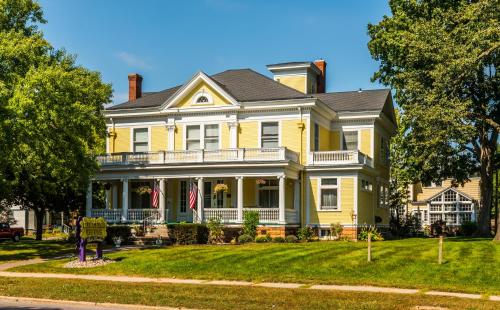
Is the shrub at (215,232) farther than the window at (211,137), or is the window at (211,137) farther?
the window at (211,137)

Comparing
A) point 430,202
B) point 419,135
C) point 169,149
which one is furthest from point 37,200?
point 430,202

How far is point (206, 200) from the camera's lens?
141 feet

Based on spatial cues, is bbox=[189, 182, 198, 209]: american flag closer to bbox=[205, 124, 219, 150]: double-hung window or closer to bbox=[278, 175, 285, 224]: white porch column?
bbox=[205, 124, 219, 150]: double-hung window

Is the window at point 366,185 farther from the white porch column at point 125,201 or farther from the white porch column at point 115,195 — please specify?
the white porch column at point 115,195

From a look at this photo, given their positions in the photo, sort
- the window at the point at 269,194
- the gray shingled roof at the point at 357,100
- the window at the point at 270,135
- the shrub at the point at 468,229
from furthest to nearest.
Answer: the shrub at the point at 468,229 < the gray shingled roof at the point at 357,100 < the window at the point at 270,135 < the window at the point at 269,194

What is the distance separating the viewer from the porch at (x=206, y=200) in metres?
38.8

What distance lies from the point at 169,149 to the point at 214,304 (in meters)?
28.3

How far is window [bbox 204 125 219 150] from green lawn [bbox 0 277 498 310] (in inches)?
915

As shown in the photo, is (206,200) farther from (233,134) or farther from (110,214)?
(110,214)

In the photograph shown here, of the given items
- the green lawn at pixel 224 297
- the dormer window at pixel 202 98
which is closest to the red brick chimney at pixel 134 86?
the dormer window at pixel 202 98

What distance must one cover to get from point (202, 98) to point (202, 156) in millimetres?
4685

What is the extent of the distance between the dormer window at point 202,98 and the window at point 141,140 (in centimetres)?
444

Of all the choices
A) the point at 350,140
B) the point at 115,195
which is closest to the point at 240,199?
the point at 115,195

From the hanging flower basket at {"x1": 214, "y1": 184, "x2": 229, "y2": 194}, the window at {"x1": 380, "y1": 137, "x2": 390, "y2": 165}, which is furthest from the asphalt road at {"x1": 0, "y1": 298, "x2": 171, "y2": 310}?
the window at {"x1": 380, "y1": 137, "x2": 390, "y2": 165}
